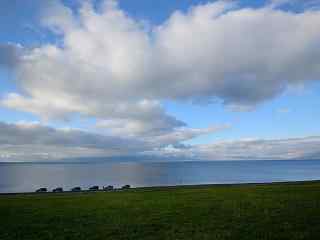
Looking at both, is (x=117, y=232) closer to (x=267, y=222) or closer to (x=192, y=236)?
(x=192, y=236)

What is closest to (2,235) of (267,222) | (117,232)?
(117,232)

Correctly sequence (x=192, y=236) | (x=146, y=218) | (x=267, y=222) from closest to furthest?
1. (x=192, y=236)
2. (x=267, y=222)
3. (x=146, y=218)

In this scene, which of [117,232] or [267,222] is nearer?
[117,232]

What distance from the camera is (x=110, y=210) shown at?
2166 cm

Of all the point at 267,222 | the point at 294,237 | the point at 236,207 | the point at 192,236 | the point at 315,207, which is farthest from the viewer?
the point at 236,207

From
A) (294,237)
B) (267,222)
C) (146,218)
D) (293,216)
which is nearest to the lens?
(294,237)

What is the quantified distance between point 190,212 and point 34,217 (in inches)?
364

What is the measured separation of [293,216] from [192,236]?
20.9 feet

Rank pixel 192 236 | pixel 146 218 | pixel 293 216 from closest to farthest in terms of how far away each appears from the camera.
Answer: pixel 192 236 < pixel 293 216 < pixel 146 218

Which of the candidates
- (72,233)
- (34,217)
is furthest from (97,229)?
(34,217)

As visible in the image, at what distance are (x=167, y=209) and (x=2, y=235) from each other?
9.84 m

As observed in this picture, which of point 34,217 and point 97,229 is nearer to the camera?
point 97,229

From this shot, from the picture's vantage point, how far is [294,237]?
490 inches

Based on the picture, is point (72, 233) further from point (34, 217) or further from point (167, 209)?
point (167, 209)
